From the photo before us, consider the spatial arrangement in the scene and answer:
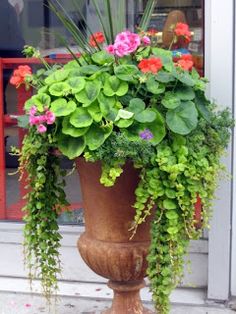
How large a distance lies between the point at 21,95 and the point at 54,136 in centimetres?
168

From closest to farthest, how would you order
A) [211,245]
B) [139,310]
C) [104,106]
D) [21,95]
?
[104,106], [139,310], [211,245], [21,95]

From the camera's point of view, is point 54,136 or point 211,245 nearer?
point 54,136

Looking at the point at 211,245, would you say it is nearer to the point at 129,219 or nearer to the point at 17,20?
the point at 129,219

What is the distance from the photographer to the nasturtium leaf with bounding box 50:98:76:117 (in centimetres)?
313

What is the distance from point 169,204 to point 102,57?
2.59 feet

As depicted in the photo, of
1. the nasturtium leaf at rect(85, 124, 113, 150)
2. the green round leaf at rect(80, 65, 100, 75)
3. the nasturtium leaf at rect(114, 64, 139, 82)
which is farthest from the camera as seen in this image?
the green round leaf at rect(80, 65, 100, 75)

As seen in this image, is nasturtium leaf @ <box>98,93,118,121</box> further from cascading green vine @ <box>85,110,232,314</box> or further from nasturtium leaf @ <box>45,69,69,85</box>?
nasturtium leaf @ <box>45,69,69,85</box>

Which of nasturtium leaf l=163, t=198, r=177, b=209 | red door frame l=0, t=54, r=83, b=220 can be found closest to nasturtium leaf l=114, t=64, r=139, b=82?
nasturtium leaf l=163, t=198, r=177, b=209

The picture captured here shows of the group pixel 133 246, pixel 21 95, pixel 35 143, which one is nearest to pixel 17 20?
pixel 21 95

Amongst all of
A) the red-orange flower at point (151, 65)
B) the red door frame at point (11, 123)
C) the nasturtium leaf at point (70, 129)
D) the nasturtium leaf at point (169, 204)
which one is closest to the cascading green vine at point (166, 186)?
the nasturtium leaf at point (169, 204)

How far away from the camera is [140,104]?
124 inches

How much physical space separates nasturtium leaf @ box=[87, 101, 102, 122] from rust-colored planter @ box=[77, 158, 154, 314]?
263 mm

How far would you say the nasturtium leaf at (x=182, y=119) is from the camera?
10.3 feet

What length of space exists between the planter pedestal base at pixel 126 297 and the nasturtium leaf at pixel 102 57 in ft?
3.69
